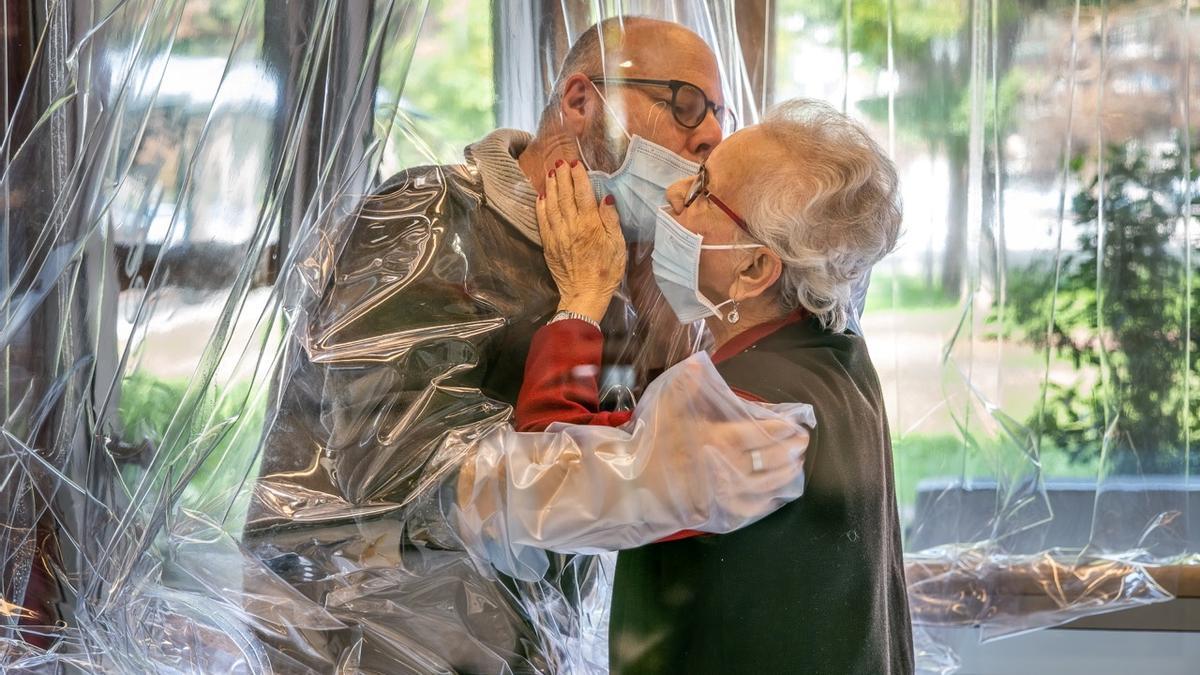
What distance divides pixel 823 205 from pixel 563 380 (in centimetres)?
31

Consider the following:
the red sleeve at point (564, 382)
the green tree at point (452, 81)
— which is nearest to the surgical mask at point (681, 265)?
the red sleeve at point (564, 382)

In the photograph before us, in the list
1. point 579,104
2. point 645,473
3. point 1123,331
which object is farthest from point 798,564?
point 1123,331

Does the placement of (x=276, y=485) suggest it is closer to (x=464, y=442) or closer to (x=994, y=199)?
(x=464, y=442)

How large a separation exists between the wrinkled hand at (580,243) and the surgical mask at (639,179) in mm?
15

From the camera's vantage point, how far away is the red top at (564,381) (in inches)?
39.8

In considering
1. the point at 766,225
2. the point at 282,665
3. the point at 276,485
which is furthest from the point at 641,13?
the point at 282,665

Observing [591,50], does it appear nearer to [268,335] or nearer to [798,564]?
[268,335]

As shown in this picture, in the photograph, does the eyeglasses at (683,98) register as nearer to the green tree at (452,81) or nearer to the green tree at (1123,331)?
the green tree at (452,81)

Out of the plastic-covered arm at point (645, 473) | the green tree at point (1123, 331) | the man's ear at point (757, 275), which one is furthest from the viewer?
the green tree at point (1123, 331)

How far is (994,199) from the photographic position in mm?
1620

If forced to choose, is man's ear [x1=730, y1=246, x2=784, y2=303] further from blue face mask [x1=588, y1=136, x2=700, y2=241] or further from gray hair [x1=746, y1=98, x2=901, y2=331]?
blue face mask [x1=588, y1=136, x2=700, y2=241]

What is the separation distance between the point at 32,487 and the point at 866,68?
4.13 feet

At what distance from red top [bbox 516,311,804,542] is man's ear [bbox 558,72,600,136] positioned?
229mm

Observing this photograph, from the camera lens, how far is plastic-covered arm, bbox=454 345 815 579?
0.95 metres
